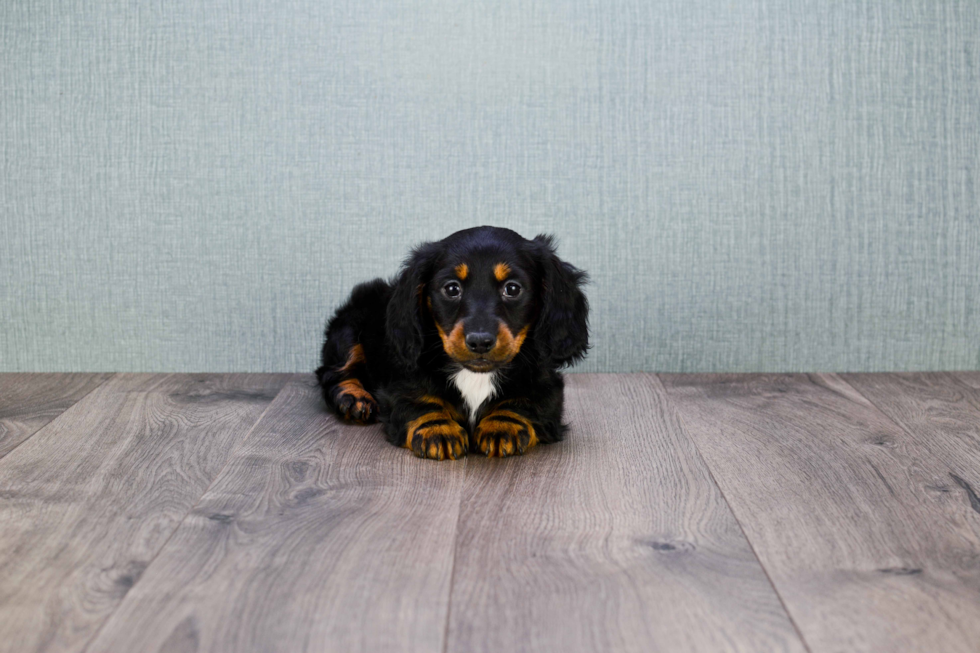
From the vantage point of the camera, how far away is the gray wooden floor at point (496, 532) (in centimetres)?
131

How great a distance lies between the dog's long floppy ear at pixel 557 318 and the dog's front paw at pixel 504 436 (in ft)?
0.58

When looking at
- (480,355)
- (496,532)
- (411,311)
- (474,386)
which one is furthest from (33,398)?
(496,532)

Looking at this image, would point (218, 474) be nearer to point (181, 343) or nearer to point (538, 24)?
point (181, 343)

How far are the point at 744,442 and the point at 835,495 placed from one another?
16.2 inches

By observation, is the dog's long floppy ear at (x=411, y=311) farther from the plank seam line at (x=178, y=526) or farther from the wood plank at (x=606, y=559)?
the plank seam line at (x=178, y=526)

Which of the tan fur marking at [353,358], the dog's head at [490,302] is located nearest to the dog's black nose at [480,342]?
the dog's head at [490,302]

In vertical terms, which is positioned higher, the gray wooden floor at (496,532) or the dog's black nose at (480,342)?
the dog's black nose at (480,342)

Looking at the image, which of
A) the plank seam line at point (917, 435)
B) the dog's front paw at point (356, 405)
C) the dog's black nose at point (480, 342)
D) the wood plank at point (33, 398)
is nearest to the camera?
the plank seam line at point (917, 435)

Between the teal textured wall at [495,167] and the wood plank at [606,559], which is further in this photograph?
the teal textured wall at [495,167]

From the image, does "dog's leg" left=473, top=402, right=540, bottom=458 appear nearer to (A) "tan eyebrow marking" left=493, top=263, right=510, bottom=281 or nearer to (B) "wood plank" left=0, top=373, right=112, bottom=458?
(A) "tan eyebrow marking" left=493, top=263, right=510, bottom=281

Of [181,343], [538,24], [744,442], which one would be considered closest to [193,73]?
[181,343]

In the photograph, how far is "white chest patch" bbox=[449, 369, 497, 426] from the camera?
7.41 ft

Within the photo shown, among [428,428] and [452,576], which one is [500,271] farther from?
[452,576]

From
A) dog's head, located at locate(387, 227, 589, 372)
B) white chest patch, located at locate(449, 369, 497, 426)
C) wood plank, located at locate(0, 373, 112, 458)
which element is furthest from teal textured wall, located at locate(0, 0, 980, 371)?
white chest patch, located at locate(449, 369, 497, 426)
